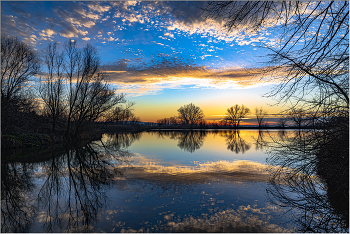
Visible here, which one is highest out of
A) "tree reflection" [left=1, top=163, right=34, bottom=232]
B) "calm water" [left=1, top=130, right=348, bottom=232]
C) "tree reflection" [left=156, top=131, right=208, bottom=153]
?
"calm water" [left=1, top=130, right=348, bottom=232]

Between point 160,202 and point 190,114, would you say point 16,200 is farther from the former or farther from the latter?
point 190,114

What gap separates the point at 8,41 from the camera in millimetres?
20516

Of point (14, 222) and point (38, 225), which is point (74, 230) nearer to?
point (38, 225)

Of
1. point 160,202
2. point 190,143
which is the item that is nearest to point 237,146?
point 190,143

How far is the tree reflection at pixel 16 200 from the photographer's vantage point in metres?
4.23

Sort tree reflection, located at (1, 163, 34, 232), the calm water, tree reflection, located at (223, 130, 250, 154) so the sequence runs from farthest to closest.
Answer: tree reflection, located at (223, 130, 250, 154)
tree reflection, located at (1, 163, 34, 232)
the calm water

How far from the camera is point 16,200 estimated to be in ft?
18.5

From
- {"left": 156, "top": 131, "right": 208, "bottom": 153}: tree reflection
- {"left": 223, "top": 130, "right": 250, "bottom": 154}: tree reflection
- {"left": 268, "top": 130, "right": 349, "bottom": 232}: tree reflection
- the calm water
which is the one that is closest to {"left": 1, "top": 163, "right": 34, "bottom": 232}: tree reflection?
the calm water

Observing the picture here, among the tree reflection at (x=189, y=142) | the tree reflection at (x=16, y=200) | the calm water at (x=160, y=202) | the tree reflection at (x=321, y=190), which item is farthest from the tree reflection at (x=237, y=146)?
the tree reflection at (x=16, y=200)

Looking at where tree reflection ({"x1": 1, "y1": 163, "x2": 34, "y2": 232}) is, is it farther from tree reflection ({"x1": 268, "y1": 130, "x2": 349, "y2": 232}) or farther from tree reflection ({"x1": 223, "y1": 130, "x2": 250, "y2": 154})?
tree reflection ({"x1": 223, "y1": 130, "x2": 250, "y2": 154})

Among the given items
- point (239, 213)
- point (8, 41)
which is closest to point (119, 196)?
point (239, 213)

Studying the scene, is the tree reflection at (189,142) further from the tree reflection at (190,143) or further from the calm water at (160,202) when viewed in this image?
the calm water at (160,202)

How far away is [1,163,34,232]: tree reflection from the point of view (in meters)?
4.23

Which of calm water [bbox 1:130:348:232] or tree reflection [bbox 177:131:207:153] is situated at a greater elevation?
calm water [bbox 1:130:348:232]
